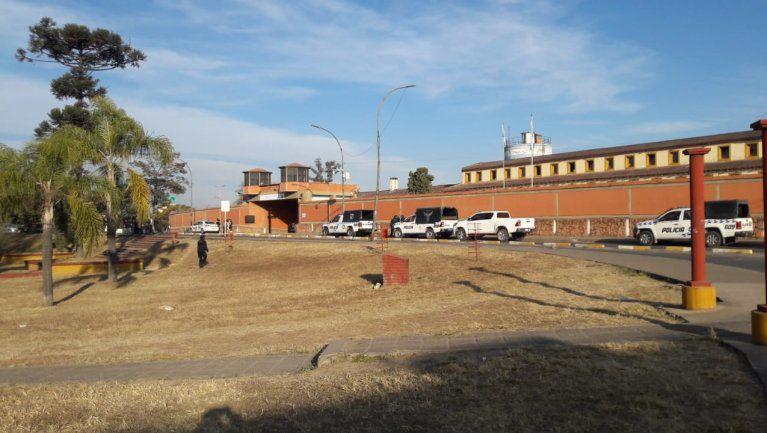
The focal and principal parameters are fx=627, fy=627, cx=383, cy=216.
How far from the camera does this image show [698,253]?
1123 cm

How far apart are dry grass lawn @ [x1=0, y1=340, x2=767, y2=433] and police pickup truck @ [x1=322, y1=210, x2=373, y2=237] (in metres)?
38.5

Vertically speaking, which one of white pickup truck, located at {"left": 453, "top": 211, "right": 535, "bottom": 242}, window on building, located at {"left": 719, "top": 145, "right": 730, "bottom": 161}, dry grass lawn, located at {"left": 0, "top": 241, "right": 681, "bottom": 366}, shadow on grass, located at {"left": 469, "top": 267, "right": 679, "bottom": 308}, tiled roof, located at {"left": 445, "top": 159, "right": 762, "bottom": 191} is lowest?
dry grass lawn, located at {"left": 0, "top": 241, "right": 681, "bottom": 366}

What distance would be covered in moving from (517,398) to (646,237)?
86.4 ft

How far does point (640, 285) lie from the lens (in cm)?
1500

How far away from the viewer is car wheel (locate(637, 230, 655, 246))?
29672mm

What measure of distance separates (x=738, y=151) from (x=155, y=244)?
45.5m

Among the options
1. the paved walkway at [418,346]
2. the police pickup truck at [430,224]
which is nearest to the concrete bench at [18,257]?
the police pickup truck at [430,224]

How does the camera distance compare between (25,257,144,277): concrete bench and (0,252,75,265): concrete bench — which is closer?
(25,257,144,277): concrete bench

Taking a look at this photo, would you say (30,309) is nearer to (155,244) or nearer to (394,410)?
(394,410)

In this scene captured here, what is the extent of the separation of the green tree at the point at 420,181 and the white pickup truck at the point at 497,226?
43562 mm

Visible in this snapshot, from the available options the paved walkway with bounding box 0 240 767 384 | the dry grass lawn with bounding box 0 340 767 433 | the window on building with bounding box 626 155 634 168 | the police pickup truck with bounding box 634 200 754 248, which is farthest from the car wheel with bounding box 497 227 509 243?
the window on building with bounding box 626 155 634 168

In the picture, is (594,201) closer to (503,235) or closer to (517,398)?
(503,235)

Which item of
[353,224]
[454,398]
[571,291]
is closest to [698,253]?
[571,291]

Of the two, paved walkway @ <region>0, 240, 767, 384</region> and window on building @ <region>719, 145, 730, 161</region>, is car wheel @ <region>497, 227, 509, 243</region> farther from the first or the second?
window on building @ <region>719, 145, 730, 161</region>
